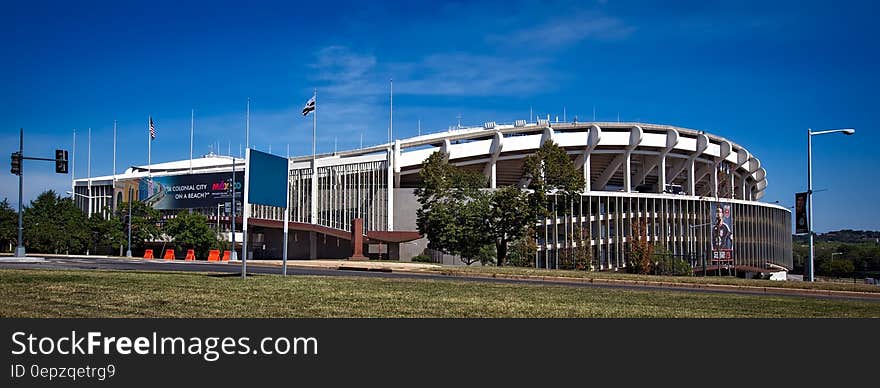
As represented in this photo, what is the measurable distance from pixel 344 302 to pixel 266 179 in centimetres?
929

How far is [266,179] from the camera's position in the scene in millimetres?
22031

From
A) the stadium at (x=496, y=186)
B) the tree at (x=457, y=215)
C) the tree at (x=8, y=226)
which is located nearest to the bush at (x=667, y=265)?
the stadium at (x=496, y=186)

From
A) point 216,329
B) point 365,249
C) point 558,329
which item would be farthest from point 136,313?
point 365,249

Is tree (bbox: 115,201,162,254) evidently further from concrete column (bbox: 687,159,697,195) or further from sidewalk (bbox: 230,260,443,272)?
concrete column (bbox: 687,159,697,195)

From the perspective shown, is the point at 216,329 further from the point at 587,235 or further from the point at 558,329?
the point at 587,235

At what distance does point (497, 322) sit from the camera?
1060cm

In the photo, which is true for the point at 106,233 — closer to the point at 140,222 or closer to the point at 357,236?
the point at 140,222

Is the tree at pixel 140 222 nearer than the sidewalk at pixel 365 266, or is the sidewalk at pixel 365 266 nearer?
the sidewalk at pixel 365 266

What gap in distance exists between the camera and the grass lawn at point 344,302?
11.6 m

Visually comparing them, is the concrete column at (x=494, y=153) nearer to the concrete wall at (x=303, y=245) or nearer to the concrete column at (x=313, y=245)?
the concrete wall at (x=303, y=245)

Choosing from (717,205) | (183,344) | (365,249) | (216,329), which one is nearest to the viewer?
(183,344)

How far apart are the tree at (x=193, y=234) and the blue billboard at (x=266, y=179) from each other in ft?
132

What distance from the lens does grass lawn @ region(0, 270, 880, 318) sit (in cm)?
1159

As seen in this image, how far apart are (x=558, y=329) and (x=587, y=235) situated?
6032cm
